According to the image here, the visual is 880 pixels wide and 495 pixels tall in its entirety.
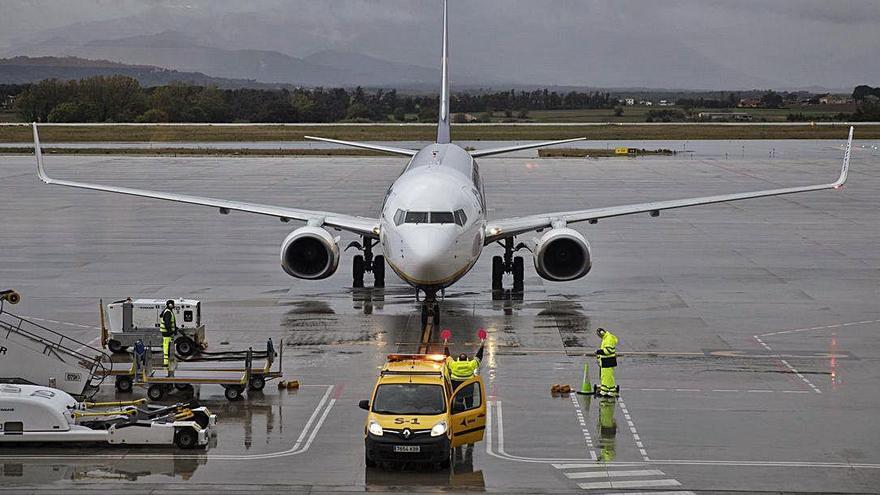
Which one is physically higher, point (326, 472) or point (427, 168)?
point (427, 168)

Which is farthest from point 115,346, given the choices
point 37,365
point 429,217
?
point 429,217

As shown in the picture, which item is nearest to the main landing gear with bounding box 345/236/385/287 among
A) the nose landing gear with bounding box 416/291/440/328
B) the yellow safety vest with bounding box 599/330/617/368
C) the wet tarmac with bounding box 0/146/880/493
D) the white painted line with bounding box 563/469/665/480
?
the wet tarmac with bounding box 0/146/880/493

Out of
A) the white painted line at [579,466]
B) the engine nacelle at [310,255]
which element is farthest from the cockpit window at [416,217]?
the white painted line at [579,466]

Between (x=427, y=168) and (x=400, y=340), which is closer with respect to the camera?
(x=400, y=340)

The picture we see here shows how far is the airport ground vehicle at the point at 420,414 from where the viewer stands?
60.2 feet

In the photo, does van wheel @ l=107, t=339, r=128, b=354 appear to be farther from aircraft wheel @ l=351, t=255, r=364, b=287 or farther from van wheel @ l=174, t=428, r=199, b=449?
aircraft wheel @ l=351, t=255, r=364, b=287

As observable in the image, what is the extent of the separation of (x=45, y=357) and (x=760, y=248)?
2795cm

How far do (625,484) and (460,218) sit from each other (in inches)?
493

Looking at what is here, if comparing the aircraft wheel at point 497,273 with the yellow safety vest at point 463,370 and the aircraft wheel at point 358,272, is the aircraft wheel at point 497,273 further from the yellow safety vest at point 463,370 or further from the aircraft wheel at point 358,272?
the yellow safety vest at point 463,370

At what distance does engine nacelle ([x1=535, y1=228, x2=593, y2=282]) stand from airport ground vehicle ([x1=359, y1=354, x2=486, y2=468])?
12.4m

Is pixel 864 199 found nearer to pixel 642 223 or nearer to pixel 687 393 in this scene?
pixel 642 223

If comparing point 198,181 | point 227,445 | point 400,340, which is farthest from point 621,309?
point 198,181

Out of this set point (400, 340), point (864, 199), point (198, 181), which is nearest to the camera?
point (400, 340)

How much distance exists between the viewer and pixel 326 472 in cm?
1847
